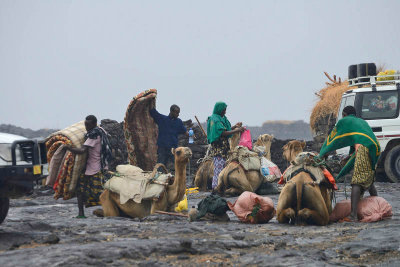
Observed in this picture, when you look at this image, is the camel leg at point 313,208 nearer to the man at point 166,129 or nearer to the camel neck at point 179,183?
the camel neck at point 179,183

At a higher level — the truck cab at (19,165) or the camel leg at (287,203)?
the truck cab at (19,165)

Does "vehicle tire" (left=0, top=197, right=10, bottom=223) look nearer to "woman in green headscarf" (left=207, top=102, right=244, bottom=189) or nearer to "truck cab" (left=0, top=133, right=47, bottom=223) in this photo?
"truck cab" (left=0, top=133, right=47, bottom=223)

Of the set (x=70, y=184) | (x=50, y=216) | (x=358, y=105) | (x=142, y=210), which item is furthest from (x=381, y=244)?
(x=358, y=105)

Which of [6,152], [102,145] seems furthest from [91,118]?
[6,152]

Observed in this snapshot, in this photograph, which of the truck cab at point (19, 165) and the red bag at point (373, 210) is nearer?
the truck cab at point (19, 165)

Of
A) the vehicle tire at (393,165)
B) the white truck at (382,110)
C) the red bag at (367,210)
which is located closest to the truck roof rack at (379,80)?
the white truck at (382,110)

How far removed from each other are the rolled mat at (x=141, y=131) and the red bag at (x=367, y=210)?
5.25m

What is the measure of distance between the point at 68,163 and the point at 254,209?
10.4 ft

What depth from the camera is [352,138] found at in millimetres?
9578

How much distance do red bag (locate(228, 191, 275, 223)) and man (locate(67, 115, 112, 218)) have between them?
2.43 m

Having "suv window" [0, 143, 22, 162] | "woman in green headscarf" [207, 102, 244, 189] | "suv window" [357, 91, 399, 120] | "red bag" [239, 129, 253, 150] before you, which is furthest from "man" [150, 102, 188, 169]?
"suv window" [0, 143, 22, 162]

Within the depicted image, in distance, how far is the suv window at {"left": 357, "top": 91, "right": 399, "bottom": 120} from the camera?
16703 mm

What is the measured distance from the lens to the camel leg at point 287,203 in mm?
8961

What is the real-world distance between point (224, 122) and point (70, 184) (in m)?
4.08
